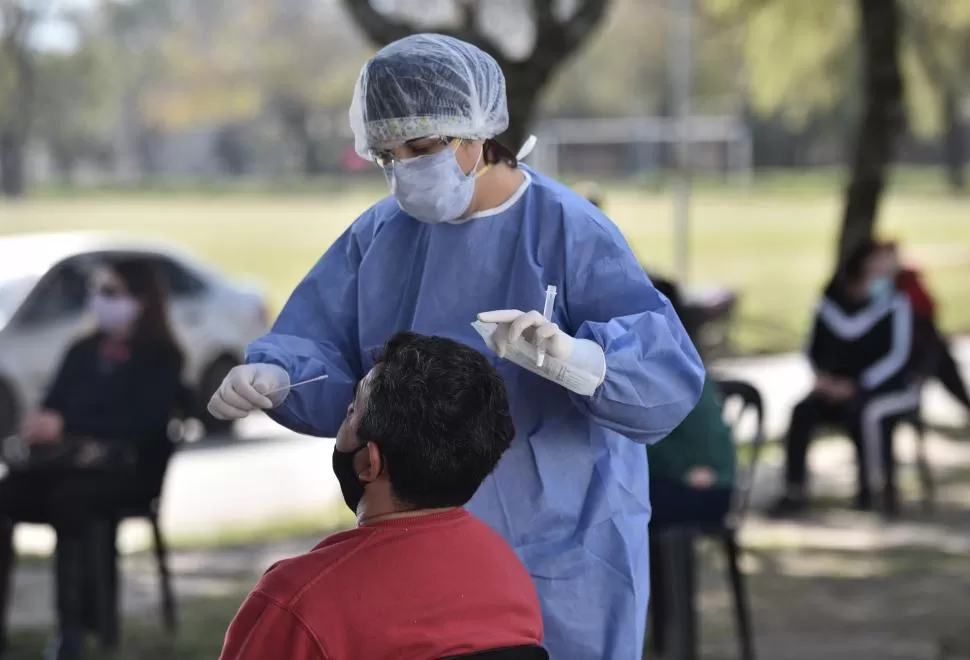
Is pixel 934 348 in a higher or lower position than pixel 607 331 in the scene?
lower

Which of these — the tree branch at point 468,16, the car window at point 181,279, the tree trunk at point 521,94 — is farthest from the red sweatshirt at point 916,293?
the car window at point 181,279

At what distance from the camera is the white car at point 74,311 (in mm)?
10773

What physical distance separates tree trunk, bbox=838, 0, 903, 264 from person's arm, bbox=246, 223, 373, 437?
785 centimetres

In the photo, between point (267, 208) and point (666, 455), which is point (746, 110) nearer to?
point (267, 208)

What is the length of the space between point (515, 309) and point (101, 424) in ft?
11.5

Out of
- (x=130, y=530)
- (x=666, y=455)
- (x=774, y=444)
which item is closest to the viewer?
(x=666, y=455)

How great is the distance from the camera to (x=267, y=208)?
54531 millimetres

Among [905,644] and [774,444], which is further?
[774,444]

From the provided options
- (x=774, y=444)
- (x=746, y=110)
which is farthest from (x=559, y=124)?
(x=774, y=444)

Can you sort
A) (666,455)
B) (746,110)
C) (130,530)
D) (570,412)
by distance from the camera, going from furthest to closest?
(746,110)
(130,530)
(666,455)
(570,412)

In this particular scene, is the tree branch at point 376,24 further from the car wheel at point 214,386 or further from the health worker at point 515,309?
the car wheel at point 214,386

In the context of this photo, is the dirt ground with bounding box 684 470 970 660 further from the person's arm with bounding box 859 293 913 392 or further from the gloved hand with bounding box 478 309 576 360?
the gloved hand with bounding box 478 309 576 360

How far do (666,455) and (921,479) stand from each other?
3.94m

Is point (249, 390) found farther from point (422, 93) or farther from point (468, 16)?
point (468, 16)
